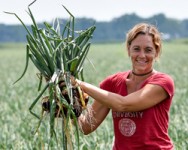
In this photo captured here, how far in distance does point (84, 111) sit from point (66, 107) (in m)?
0.23

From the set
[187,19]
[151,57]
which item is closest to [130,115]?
[151,57]

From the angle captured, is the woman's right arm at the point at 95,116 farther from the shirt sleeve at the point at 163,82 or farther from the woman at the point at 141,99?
the shirt sleeve at the point at 163,82

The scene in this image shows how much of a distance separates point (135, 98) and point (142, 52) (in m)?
0.31

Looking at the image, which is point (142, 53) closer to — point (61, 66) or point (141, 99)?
point (141, 99)

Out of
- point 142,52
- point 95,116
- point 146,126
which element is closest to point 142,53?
point 142,52

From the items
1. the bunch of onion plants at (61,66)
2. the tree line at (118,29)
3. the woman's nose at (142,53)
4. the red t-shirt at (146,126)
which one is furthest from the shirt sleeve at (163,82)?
the tree line at (118,29)

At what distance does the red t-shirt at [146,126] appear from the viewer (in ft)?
10.6

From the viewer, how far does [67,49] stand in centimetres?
316

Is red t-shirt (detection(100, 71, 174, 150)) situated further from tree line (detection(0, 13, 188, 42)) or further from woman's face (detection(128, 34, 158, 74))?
tree line (detection(0, 13, 188, 42))

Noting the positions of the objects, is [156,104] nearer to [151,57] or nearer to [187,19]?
[151,57]

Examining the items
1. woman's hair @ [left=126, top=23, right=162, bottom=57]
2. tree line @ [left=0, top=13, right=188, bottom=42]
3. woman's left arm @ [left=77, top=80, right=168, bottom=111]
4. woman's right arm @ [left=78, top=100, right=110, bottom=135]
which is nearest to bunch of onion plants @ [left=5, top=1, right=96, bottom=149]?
woman's left arm @ [left=77, top=80, right=168, bottom=111]

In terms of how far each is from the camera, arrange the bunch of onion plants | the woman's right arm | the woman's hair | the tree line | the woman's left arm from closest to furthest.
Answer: the bunch of onion plants
the woman's left arm
the woman's hair
the woman's right arm
the tree line

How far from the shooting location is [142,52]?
10.7 ft

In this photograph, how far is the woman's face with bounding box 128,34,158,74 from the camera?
3.28 m
